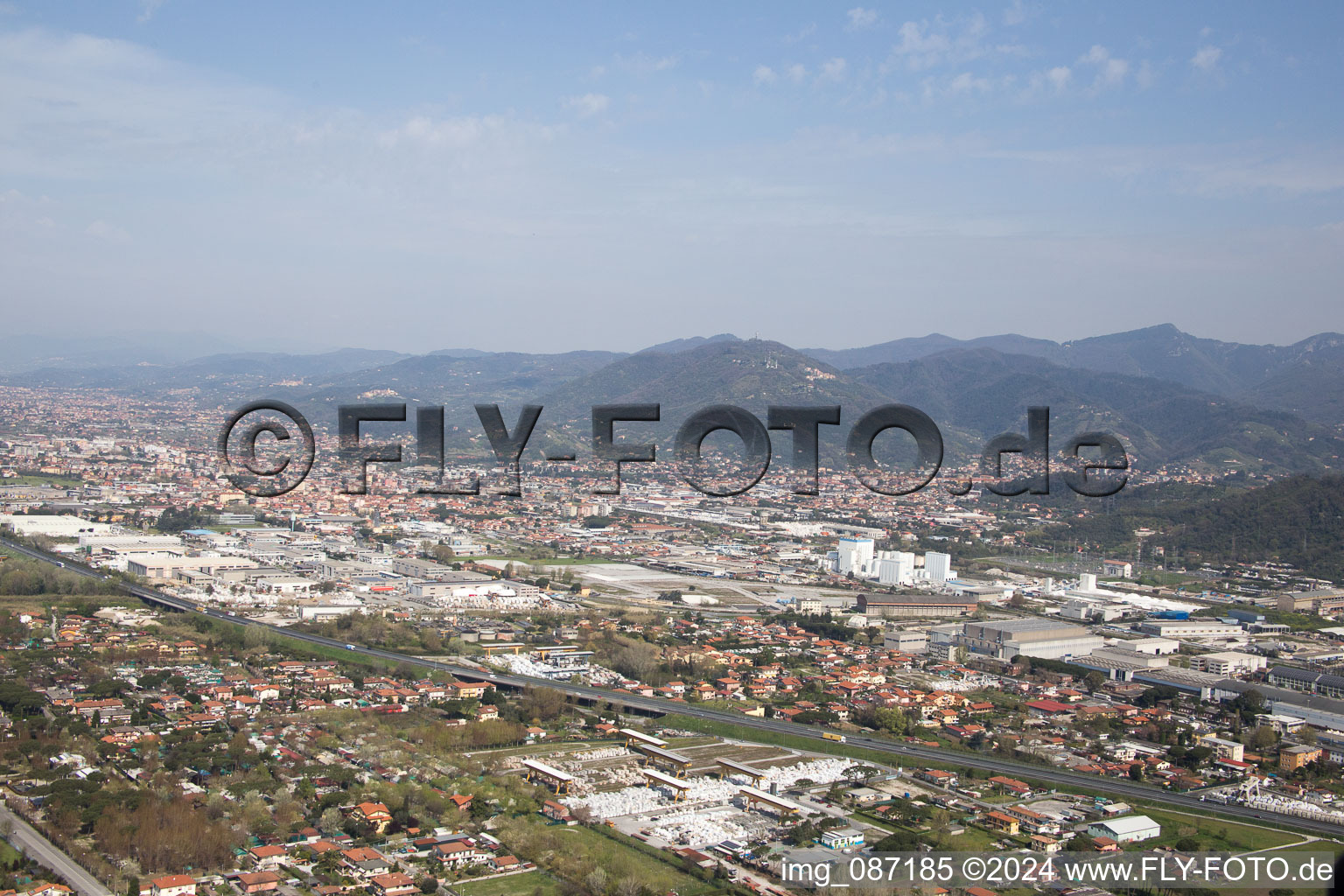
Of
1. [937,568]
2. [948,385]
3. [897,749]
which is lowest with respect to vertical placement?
[897,749]

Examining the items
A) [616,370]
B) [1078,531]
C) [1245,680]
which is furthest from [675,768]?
[616,370]

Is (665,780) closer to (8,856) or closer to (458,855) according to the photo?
(458,855)

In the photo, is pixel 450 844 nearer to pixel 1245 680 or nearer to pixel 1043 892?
pixel 1043 892

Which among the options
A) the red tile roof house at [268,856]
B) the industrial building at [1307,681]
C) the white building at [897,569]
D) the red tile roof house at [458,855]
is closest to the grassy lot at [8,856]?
the red tile roof house at [268,856]

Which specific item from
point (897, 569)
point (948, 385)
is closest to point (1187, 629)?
point (897, 569)

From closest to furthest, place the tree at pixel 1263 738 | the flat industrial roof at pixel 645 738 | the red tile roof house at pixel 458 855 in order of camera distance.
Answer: the red tile roof house at pixel 458 855
the flat industrial roof at pixel 645 738
the tree at pixel 1263 738

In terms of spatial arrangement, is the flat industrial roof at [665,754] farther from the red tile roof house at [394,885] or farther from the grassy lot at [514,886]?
the red tile roof house at [394,885]
